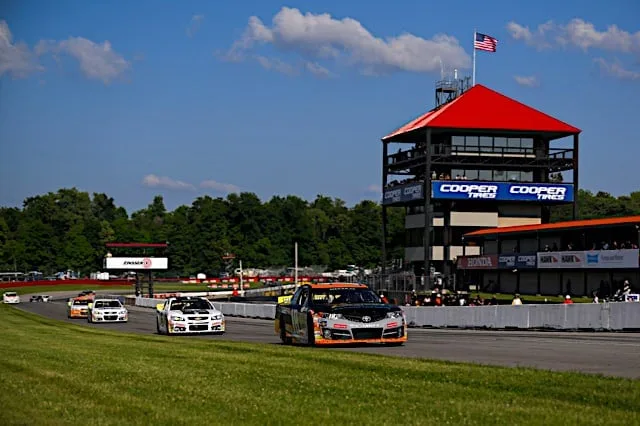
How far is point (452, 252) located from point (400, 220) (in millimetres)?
89250

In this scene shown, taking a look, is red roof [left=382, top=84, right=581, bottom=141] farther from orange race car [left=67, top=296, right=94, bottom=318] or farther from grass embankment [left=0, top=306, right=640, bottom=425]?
grass embankment [left=0, top=306, right=640, bottom=425]

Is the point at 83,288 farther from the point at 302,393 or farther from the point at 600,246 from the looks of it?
the point at 302,393

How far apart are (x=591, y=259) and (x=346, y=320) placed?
41219 millimetres

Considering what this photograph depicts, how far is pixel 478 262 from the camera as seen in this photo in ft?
253

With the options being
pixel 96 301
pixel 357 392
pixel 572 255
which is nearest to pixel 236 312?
pixel 96 301

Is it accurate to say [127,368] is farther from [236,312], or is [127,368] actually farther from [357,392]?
[236,312]

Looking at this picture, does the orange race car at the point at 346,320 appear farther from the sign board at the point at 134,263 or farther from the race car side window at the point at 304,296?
the sign board at the point at 134,263

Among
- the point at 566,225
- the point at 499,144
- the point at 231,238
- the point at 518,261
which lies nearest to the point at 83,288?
the point at 231,238

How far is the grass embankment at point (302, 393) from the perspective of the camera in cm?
966

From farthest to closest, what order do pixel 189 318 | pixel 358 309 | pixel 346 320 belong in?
1. pixel 189 318
2. pixel 358 309
3. pixel 346 320

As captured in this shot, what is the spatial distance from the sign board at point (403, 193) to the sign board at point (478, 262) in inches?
246

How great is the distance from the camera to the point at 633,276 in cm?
5809

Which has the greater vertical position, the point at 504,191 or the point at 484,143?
the point at 484,143

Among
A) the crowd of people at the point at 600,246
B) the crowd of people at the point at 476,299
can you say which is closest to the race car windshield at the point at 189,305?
the crowd of people at the point at 476,299
